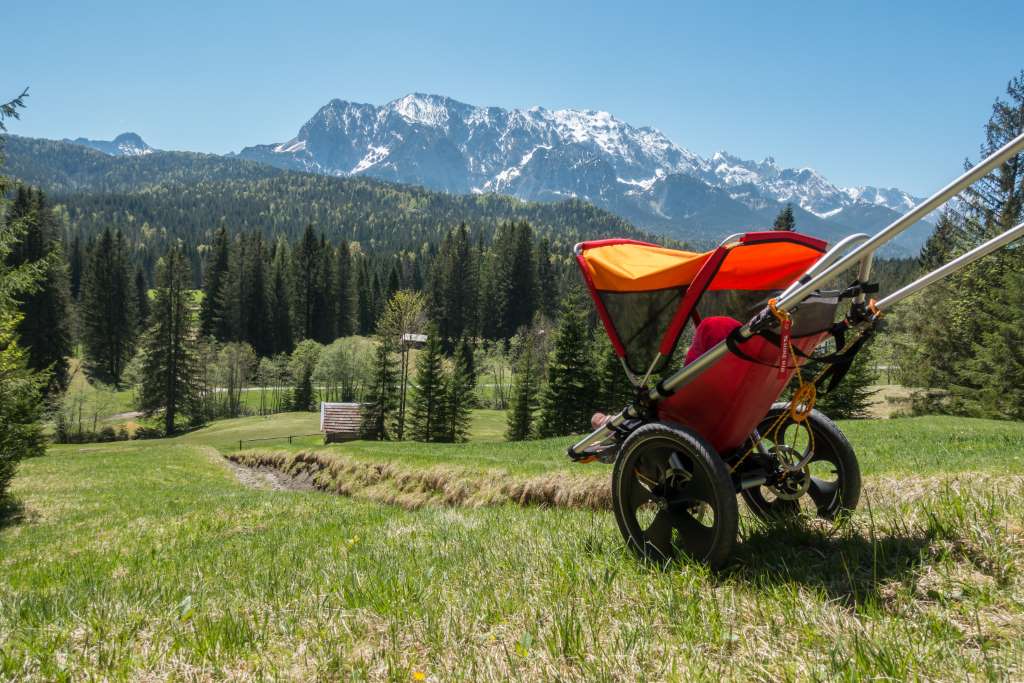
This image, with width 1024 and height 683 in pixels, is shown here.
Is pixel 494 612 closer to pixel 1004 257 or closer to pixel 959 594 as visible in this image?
pixel 959 594

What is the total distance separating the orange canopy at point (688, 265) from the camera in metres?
3.98

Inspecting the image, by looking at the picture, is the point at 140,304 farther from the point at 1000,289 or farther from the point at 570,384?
the point at 1000,289

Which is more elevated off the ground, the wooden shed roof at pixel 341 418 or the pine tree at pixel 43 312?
the pine tree at pixel 43 312

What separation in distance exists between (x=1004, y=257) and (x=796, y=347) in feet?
146

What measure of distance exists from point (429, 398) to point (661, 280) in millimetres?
49815

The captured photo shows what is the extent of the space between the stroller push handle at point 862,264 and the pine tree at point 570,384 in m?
44.1

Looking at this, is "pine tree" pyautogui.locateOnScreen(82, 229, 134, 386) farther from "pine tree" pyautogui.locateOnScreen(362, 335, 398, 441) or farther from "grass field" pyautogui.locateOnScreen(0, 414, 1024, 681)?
"grass field" pyautogui.locateOnScreen(0, 414, 1024, 681)

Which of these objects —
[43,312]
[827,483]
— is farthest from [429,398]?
[43,312]

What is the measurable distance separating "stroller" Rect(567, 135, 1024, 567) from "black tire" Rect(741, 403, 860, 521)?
1 centimetres

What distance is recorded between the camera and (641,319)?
13.9ft

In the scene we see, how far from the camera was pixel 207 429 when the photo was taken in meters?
63.2

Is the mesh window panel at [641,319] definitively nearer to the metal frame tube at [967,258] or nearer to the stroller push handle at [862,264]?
the stroller push handle at [862,264]

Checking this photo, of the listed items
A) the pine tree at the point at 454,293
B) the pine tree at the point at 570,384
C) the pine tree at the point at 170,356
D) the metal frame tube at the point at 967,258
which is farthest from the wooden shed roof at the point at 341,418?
the pine tree at the point at 454,293

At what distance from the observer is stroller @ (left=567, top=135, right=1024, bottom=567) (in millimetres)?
3344
